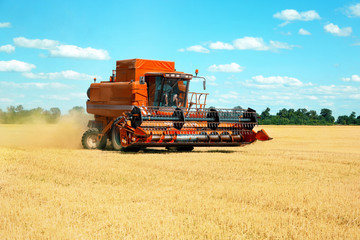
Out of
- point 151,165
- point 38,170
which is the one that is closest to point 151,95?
point 151,165

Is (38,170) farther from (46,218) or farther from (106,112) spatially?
(106,112)

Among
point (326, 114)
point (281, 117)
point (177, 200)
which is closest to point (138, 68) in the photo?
point (177, 200)

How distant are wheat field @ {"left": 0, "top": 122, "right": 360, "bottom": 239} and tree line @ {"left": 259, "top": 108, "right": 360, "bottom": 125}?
2262 inches

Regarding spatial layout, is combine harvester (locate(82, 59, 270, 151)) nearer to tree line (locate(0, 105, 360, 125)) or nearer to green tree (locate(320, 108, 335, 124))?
tree line (locate(0, 105, 360, 125))

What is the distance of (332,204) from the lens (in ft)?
20.6

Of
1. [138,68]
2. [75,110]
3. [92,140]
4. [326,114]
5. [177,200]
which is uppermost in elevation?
[326,114]

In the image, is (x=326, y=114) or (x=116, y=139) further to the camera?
(x=326, y=114)

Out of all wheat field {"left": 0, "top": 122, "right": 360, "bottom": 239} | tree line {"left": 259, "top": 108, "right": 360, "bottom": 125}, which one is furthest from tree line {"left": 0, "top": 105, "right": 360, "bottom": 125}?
wheat field {"left": 0, "top": 122, "right": 360, "bottom": 239}

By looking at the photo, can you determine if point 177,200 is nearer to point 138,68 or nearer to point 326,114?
point 138,68

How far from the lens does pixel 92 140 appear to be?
15.6 meters

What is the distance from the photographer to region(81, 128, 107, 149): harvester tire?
50.7ft

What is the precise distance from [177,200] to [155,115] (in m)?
7.66

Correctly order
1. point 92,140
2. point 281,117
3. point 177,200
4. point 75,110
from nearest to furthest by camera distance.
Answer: point 177,200
point 92,140
point 75,110
point 281,117

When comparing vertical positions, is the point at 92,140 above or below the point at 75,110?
below
